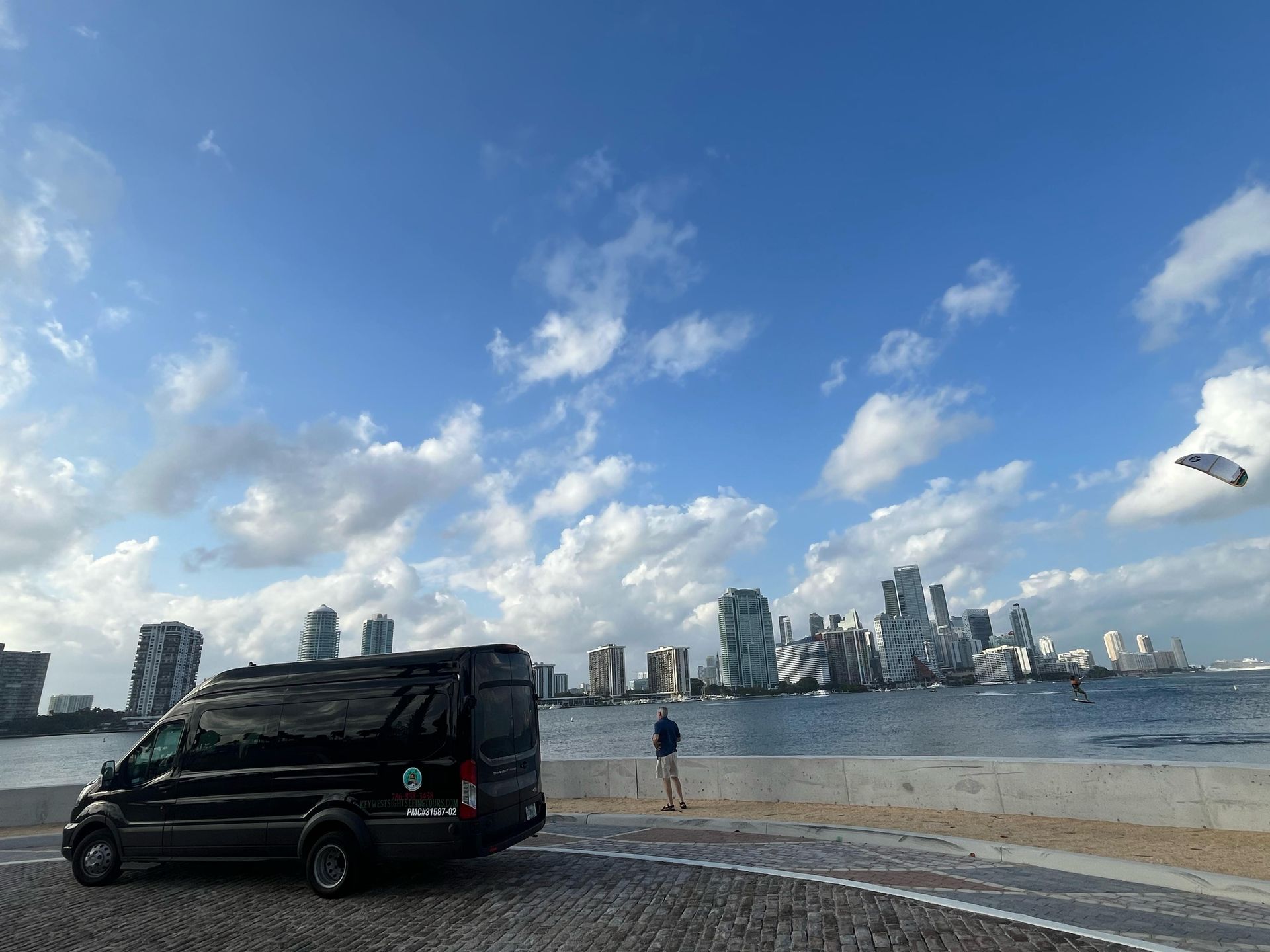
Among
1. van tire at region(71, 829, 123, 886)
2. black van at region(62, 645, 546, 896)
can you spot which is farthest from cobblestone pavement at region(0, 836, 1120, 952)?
black van at region(62, 645, 546, 896)

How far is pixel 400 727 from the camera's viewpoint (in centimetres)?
769

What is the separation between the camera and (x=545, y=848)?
936cm

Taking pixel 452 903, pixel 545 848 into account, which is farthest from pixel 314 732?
pixel 545 848

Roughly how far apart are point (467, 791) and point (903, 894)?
4379 millimetres

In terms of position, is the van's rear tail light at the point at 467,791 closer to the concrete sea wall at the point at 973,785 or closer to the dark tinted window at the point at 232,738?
the dark tinted window at the point at 232,738

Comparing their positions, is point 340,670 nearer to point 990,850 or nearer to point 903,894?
point 903,894

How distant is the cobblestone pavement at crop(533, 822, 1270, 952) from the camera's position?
5.53 meters

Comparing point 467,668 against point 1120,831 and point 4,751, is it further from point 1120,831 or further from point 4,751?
point 4,751

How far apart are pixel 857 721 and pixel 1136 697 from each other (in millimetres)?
57399

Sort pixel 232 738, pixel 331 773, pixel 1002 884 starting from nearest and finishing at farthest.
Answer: pixel 1002 884 → pixel 331 773 → pixel 232 738

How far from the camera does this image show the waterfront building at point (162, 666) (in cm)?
11912

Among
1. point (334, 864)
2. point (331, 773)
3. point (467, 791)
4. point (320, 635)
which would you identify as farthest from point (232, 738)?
point (320, 635)

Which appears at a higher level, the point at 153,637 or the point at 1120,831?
the point at 153,637

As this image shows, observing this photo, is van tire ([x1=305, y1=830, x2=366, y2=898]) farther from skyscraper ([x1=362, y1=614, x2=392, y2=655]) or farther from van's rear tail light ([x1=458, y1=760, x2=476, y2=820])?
skyscraper ([x1=362, y1=614, x2=392, y2=655])
